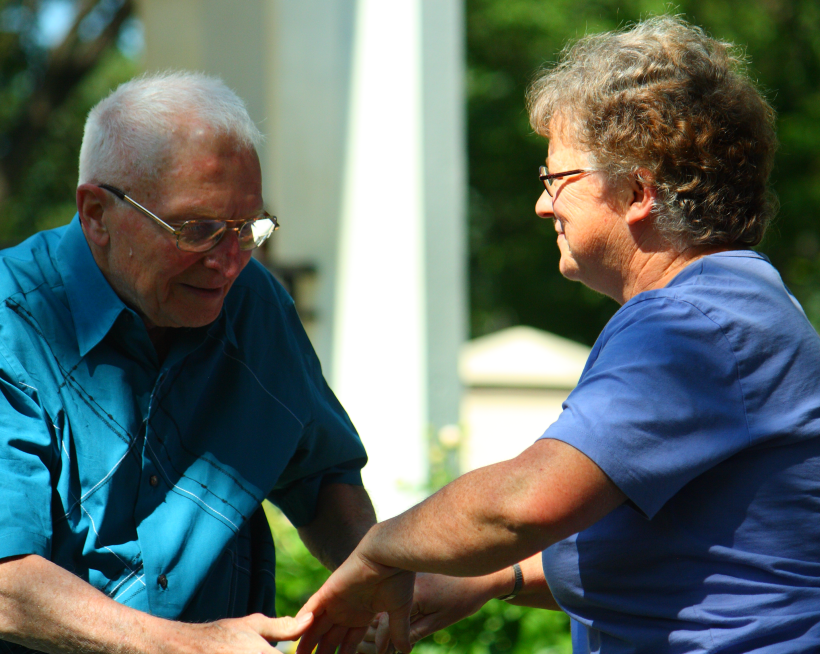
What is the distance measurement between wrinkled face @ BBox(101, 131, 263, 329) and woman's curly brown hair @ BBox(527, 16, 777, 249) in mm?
763

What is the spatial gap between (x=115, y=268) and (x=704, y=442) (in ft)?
4.37

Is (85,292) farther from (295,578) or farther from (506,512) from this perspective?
(295,578)

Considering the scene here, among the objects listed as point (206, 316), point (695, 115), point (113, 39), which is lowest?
point (206, 316)

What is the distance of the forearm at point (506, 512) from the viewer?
156cm

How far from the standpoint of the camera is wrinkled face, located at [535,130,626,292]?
73.6 inches

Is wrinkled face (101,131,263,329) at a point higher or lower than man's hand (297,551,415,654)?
higher

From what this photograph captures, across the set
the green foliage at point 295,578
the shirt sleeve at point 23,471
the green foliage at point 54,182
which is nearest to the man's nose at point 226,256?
the shirt sleeve at point 23,471

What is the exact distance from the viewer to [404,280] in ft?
17.0

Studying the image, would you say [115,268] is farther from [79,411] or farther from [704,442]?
[704,442]

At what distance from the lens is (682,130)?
5.81 feet

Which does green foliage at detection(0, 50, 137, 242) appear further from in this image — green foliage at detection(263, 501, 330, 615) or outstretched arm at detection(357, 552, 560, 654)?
outstretched arm at detection(357, 552, 560, 654)

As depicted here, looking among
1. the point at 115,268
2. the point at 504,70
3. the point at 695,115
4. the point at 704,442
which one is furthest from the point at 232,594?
the point at 504,70

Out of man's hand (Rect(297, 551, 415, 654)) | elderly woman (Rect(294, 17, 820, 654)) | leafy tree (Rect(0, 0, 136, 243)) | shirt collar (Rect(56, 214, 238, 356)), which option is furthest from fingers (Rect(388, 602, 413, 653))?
leafy tree (Rect(0, 0, 136, 243))

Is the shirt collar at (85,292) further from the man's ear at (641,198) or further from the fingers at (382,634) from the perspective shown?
the man's ear at (641,198)
